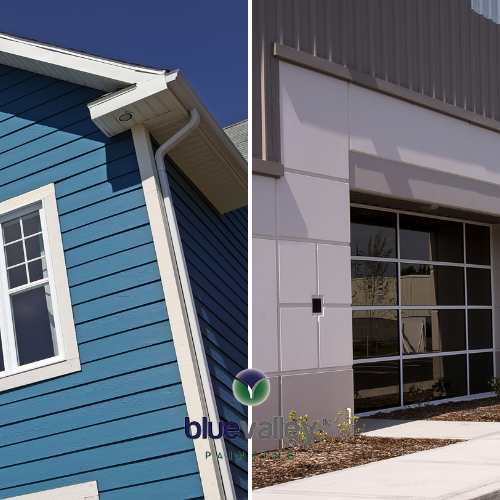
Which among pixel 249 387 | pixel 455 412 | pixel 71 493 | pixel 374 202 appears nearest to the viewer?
pixel 249 387

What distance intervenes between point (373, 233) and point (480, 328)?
12.2 ft

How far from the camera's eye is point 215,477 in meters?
4.62

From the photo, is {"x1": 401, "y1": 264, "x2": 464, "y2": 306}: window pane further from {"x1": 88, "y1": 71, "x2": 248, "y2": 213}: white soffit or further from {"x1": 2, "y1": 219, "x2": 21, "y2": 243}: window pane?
{"x1": 2, "y1": 219, "x2": 21, "y2": 243}: window pane

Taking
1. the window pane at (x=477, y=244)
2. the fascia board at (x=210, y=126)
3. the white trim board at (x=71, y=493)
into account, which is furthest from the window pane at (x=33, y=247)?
the window pane at (x=477, y=244)

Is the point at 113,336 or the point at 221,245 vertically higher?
the point at 221,245

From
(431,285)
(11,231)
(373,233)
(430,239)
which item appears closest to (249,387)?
(11,231)

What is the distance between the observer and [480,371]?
41.5 ft

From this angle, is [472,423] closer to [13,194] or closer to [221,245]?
[221,245]

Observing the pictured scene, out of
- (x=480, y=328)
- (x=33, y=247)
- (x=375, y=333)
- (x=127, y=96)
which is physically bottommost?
(x=33, y=247)

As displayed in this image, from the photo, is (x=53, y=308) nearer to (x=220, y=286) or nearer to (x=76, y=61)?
(x=220, y=286)

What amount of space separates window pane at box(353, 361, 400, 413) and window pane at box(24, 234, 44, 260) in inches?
225

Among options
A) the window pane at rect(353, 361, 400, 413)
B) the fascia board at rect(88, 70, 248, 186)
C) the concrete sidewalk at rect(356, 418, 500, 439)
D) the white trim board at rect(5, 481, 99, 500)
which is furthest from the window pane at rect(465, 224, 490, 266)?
the white trim board at rect(5, 481, 99, 500)

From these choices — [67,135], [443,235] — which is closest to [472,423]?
[443,235]

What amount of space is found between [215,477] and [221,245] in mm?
2993
